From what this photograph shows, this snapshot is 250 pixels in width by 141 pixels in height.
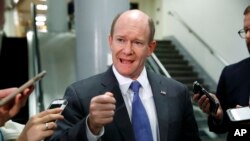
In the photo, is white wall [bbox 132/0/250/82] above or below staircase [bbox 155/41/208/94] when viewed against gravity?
above

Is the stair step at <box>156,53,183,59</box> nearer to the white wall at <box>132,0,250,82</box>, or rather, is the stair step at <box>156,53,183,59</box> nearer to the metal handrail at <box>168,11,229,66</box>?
the white wall at <box>132,0,250,82</box>

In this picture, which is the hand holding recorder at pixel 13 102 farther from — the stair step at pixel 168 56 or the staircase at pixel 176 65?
the stair step at pixel 168 56

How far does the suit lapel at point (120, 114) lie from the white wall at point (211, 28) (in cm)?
520

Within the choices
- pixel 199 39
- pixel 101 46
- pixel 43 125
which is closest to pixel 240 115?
pixel 43 125

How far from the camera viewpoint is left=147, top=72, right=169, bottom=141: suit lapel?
67.0 inches

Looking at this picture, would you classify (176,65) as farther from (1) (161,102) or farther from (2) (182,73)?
(1) (161,102)

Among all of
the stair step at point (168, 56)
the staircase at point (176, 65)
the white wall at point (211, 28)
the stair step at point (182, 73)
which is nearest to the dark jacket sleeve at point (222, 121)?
the white wall at point (211, 28)

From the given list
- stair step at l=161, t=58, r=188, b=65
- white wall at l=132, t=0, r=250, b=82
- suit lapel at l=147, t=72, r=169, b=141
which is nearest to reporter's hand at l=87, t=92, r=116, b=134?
suit lapel at l=147, t=72, r=169, b=141

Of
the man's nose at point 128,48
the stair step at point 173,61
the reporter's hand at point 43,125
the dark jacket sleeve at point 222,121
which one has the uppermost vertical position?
the man's nose at point 128,48

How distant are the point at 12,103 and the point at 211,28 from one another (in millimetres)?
7334

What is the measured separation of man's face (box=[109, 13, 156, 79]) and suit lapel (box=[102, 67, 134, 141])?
9cm

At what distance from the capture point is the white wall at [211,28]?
22.4ft

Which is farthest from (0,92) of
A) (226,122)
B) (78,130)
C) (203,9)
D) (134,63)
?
(203,9)

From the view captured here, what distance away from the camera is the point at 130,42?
66.7 inches
